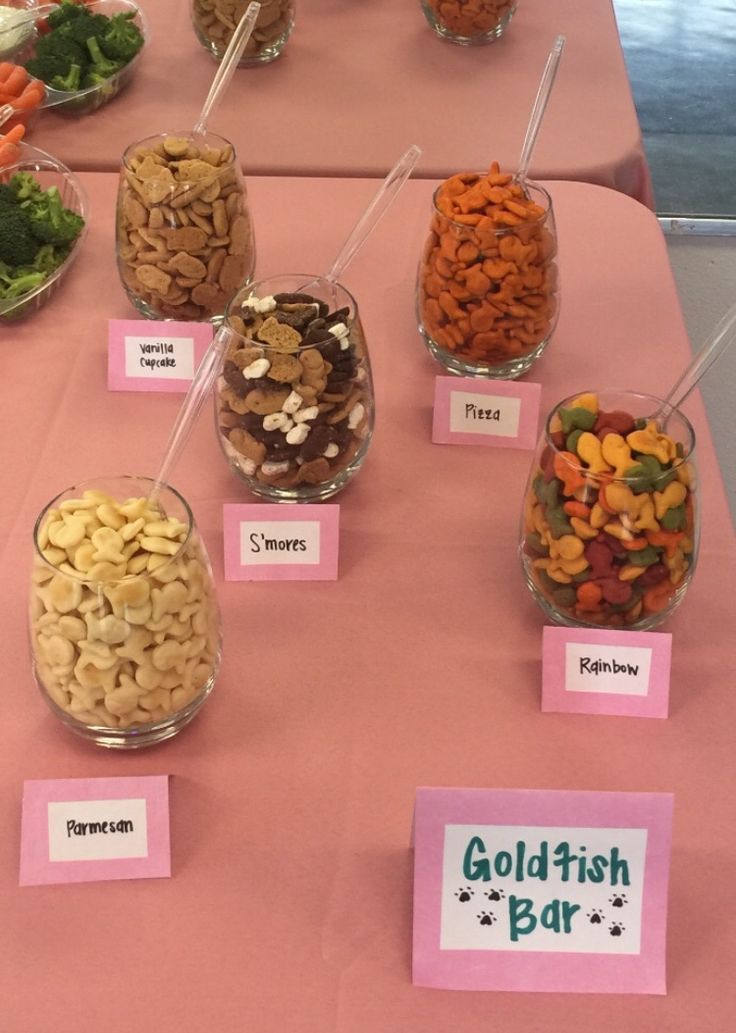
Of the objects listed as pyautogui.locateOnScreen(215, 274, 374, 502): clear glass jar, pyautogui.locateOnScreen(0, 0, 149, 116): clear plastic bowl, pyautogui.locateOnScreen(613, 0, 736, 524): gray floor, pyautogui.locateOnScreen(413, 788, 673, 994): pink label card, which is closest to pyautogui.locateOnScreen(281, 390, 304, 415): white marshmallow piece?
pyautogui.locateOnScreen(215, 274, 374, 502): clear glass jar

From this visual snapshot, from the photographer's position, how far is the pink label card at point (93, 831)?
0.76m

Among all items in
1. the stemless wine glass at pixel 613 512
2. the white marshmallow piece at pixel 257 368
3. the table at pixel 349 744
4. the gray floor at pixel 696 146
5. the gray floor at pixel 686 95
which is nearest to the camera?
the table at pixel 349 744

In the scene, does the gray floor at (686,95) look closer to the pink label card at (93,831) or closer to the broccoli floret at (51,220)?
the broccoli floret at (51,220)

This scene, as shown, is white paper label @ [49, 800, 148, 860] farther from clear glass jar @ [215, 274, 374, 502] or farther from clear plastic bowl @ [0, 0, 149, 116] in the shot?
clear plastic bowl @ [0, 0, 149, 116]

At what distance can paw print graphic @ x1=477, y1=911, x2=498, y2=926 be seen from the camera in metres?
0.71

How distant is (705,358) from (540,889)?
0.42 meters

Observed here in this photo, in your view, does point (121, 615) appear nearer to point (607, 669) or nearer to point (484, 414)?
point (607, 669)

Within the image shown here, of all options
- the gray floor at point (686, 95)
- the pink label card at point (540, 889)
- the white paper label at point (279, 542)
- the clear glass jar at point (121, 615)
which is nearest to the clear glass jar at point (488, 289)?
the white paper label at point (279, 542)

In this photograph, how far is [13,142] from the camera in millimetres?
1411

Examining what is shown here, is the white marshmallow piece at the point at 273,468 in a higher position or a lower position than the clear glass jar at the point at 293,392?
lower

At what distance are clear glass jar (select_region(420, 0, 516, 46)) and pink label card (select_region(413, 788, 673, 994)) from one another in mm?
1372

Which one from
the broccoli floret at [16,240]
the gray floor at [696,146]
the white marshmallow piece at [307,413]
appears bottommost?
the gray floor at [696,146]

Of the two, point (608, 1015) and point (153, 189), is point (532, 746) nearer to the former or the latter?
point (608, 1015)

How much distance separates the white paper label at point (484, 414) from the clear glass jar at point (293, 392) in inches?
4.6
